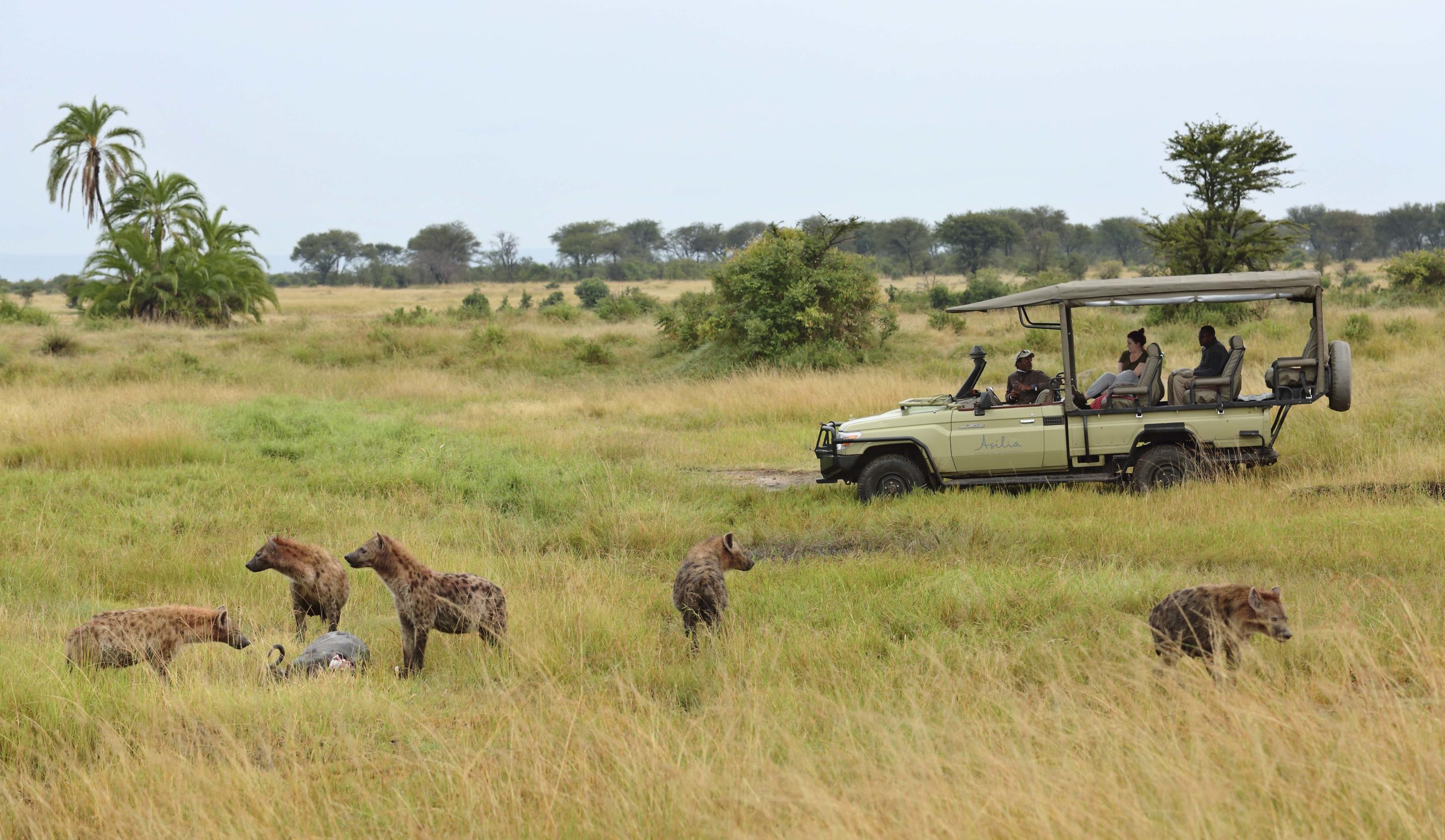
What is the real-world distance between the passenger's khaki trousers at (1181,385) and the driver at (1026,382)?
120 cm

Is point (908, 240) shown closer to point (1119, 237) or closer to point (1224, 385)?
point (1119, 237)

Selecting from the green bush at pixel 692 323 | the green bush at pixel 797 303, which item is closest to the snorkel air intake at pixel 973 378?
the green bush at pixel 797 303

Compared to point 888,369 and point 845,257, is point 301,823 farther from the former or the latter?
point 845,257

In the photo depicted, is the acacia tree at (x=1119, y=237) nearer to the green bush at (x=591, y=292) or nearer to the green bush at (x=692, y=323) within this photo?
the green bush at (x=591, y=292)

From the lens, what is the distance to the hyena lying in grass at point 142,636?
5.69 m

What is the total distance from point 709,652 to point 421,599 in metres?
1.59

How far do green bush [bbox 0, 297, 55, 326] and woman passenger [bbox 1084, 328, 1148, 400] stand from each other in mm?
33026

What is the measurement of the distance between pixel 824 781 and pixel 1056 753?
87 cm

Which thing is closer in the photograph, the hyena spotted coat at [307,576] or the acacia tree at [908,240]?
the hyena spotted coat at [307,576]

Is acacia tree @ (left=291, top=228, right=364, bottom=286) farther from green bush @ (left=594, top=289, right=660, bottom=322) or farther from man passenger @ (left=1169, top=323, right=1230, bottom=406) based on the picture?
man passenger @ (left=1169, top=323, right=1230, bottom=406)

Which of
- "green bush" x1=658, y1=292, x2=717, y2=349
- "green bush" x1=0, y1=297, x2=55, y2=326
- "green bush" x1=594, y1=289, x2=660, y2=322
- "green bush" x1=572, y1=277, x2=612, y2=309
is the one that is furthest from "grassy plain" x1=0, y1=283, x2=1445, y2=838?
"green bush" x1=572, y1=277, x2=612, y2=309

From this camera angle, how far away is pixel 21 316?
3597 cm

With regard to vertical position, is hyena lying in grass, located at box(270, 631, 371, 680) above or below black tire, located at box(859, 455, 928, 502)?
above

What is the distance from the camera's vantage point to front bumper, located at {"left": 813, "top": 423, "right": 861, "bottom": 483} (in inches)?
439
